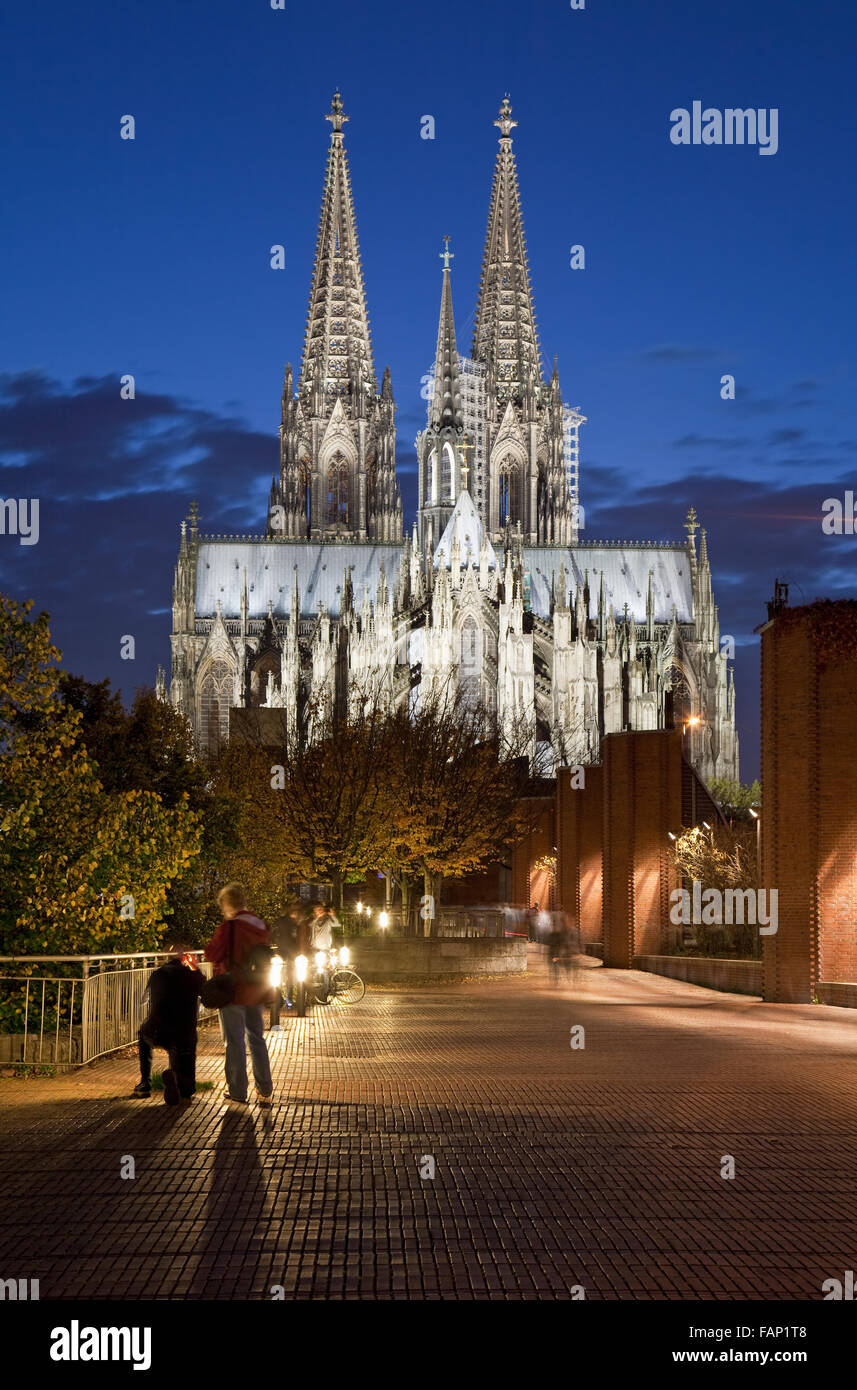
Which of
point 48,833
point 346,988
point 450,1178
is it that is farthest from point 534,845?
point 450,1178

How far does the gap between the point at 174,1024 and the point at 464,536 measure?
83.4 metres

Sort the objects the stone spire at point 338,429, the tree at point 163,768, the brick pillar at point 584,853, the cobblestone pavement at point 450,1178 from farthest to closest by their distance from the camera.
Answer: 1. the stone spire at point 338,429
2. the brick pillar at point 584,853
3. the tree at point 163,768
4. the cobblestone pavement at point 450,1178

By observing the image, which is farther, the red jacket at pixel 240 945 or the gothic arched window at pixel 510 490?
the gothic arched window at pixel 510 490

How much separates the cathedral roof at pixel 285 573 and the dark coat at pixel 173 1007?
97.3 m

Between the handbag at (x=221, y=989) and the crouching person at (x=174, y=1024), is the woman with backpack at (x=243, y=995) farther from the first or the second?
the crouching person at (x=174, y=1024)

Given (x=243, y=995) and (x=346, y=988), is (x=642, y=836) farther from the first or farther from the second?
(x=243, y=995)

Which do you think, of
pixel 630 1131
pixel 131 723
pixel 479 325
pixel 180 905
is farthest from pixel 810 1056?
pixel 479 325

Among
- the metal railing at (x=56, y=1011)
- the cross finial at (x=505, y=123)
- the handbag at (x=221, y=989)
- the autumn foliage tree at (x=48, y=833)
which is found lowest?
the metal railing at (x=56, y=1011)

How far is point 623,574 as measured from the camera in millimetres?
111562

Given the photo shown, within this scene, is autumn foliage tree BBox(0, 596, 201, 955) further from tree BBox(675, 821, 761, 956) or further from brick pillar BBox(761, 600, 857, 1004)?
tree BBox(675, 821, 761, 956)

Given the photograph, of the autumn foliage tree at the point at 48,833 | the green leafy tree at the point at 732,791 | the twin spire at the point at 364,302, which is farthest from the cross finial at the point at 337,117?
the autumn foliage tree at the point at 48,833

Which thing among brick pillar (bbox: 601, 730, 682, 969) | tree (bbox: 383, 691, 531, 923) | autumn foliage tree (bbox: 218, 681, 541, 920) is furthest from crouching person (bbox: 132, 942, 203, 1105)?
tree (bbox: 383, 691, 531, 923)

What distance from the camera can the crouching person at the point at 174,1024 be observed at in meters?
11.7

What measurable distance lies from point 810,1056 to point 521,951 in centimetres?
1609
